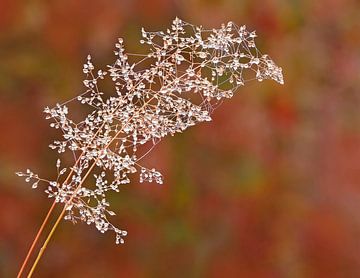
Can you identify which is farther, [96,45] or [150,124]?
[96,45]

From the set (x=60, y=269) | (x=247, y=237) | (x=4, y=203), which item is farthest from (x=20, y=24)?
(x=247, y=237)

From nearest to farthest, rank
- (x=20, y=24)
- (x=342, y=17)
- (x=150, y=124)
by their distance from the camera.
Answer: (x=150, y=124)
(x=20, y=24)
(x=342, y=17)

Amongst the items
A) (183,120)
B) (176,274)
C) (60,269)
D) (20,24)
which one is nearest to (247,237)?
(176,274)

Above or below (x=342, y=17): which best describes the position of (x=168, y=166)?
below

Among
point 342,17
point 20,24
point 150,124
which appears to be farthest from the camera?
point 342,17

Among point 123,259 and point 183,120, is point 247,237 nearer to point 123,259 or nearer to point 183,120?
point 123,259

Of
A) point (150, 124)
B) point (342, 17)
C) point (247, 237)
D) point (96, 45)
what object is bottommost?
point (150, 124)
